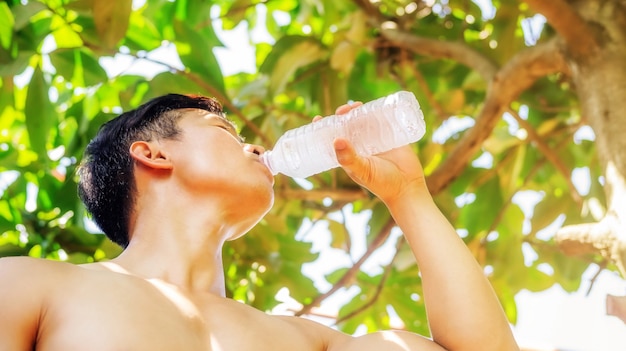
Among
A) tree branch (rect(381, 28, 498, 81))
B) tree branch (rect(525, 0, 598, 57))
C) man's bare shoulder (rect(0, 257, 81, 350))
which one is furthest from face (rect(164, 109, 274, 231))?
tree branch (rect(381, 28, 498, 81))

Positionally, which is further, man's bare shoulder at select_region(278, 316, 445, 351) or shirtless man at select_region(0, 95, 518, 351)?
man's bare shoulder at select_region(278, 316, 445, 351)

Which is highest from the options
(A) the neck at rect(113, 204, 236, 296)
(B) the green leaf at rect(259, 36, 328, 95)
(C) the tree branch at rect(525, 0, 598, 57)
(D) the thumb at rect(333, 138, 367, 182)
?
(C) the tree branch at rect(525, 0, 598, 57)

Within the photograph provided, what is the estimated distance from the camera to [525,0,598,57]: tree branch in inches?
75.4

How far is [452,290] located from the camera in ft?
4.81

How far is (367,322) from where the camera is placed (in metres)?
3.08

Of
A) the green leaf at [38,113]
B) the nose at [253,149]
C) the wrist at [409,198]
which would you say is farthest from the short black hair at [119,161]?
the green leaf at [38,113]

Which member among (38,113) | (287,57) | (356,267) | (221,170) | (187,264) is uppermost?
(221,170)

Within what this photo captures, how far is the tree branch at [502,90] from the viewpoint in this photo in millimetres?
2064

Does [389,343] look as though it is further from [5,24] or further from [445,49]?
[5,24]

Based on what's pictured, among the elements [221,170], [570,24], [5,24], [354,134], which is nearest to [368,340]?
[221,170]

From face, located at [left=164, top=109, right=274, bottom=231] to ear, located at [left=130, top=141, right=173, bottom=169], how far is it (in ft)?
0.06

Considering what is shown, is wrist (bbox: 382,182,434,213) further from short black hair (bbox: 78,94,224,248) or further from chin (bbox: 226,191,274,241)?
short black hair (bbox: 78,94,224,248)

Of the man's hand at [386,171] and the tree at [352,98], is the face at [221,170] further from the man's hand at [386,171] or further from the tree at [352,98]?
the tree at [352,98]

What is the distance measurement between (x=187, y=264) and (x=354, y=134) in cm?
54
